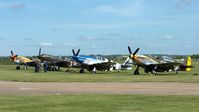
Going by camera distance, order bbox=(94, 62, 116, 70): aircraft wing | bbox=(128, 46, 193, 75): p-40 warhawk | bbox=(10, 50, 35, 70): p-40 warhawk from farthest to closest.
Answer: bbox=(10, 50, 35, 70): p-40 warhawk → bbox=(94, 62, 116, 70): aircraft wing → bbox=(128, 46, 193, 75): p-40 warhawk

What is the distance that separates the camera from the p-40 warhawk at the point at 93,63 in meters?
60.9

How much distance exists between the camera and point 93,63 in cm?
6191

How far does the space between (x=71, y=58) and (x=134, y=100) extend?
49874 millimetres

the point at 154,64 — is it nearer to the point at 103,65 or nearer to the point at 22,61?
the point at 103,65

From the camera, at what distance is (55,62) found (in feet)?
231

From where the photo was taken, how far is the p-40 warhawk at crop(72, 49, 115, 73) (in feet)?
200

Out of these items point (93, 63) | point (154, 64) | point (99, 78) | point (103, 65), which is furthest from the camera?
point (93, 63)

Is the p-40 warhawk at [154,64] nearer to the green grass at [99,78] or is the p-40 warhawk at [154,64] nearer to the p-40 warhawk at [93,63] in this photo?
the green grass at [99,78]

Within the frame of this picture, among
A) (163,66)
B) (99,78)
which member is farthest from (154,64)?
(99,78)

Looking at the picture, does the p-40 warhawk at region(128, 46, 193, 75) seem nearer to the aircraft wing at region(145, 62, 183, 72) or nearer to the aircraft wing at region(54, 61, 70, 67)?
the aircraft wing at region(145, 62, 183, 72)

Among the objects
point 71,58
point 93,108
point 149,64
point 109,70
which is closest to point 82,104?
point 93,108

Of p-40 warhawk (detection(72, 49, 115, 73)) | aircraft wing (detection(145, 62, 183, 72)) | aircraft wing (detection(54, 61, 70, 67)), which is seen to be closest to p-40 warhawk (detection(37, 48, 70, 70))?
aircraft wing (detection(54, 61, 70, 67))

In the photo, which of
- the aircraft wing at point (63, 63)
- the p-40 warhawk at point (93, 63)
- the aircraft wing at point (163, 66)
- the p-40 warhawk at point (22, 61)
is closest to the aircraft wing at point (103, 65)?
the p-40 warhawk at point (93, 63)

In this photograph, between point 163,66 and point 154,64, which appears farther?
point 154,64
